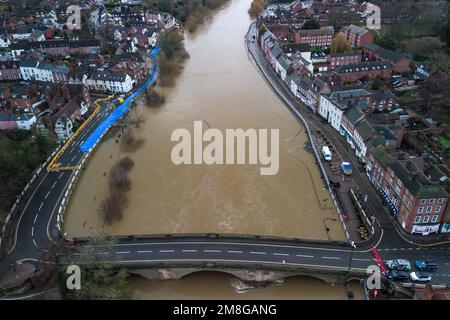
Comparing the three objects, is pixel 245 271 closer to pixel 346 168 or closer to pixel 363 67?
pixel 346 168

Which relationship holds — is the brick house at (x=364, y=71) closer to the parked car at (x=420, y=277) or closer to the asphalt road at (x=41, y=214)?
the parked car at (x=420, y=277)

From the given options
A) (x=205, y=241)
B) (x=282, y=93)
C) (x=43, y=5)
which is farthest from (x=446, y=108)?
(x=43, y=5)

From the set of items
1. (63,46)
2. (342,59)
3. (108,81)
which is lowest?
(108,81)

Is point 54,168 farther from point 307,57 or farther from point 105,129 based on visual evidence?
point 307,57

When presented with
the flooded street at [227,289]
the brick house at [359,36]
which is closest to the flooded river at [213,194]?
the flooded street at [227,289]

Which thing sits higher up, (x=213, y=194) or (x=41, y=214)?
(x=41, y=214)

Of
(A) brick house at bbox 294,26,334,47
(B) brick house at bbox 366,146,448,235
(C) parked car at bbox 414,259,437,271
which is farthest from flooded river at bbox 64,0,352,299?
(A) brick house at bbox 294,26,334,47

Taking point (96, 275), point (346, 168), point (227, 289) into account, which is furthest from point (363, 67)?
point (96, 275)
